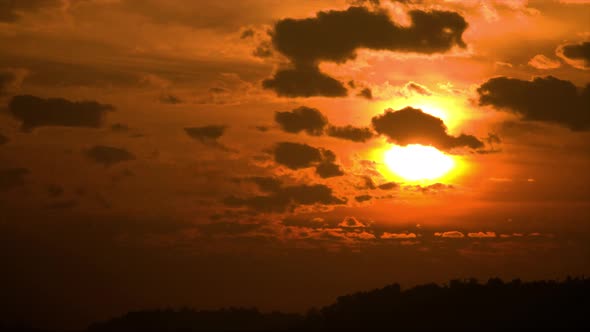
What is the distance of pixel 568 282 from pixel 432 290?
26845 millimetres

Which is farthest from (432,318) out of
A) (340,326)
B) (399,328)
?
(340,326)

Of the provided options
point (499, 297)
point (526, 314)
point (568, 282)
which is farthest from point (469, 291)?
point (526, 314)

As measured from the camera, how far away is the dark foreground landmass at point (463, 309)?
487 feet

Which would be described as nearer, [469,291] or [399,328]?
[399,328]

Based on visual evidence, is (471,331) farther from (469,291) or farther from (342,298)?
(342,298)

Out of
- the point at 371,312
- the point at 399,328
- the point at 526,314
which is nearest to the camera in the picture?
the point at 526,314

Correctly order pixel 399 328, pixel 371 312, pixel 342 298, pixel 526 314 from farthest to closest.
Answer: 1. pixel 342 298
2. pixel 371 312
3. pixel 399 328
4. pixel 526 314

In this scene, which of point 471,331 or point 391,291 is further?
point 391,291

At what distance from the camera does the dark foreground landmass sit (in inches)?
5846

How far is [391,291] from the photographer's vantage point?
192500 millimetres

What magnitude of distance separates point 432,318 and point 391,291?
24.5 metres

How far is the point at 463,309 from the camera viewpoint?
16988cm

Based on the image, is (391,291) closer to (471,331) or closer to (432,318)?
(432,318)

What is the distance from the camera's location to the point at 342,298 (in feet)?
629
